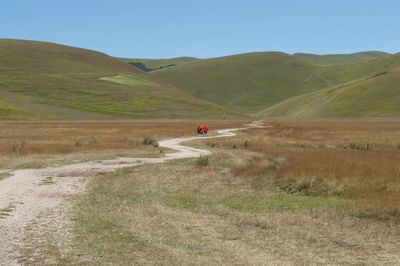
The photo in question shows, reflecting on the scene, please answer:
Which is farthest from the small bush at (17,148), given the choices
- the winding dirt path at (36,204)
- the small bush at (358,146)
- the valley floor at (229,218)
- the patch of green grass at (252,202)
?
the small bush at (358,146)

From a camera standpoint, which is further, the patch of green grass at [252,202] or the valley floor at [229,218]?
the patch of green grass at [252,202]

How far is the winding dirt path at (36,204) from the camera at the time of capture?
14836 mm

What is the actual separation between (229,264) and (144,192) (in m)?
13.8

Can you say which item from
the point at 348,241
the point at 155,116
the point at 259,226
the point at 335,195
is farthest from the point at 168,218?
the point at 155,116

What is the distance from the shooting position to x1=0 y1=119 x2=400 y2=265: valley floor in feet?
45.4

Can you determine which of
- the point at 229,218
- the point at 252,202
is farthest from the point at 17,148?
the point at 229,218

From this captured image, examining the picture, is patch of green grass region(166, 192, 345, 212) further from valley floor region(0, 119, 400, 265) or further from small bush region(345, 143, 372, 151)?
small bush region(345, 143, 372, 151)

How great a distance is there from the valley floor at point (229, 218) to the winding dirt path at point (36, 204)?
103 millimetres

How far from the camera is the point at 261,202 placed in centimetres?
2256

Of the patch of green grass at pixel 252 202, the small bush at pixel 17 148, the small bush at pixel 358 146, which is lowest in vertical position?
the small bush at pixel 358 146

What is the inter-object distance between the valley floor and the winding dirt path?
0.10 m

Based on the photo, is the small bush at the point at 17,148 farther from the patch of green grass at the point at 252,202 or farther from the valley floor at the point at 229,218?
the patch of green grass at the point at 252,202

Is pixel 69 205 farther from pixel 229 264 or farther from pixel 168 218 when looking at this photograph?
pixel 229 264

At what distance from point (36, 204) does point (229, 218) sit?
26.6 feet
